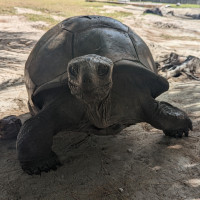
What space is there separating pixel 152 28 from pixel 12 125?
10817mm

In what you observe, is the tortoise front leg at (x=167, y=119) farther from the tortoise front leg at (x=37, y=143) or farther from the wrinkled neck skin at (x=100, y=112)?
the tortoise front leg at (x=37, y=143)

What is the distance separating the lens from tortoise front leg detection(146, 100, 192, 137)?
2477 mm

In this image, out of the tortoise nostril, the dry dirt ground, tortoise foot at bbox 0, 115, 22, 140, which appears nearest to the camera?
the tortoise nostril

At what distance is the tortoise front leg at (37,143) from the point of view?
2188 millimetres

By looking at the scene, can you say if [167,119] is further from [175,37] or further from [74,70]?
[175,37]

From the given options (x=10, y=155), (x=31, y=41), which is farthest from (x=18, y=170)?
(x=31, y=41)

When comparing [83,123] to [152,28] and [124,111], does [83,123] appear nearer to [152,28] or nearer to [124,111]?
[124,111]

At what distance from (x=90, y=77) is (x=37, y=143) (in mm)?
835

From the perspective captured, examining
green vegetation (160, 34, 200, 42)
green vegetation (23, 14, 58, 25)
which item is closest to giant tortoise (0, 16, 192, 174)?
green vegetation (160, 34, 200, 42)

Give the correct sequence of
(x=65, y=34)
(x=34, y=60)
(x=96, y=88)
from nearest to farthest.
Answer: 1. (x=96, y=88)
2. (x=65, y=34)
3. (x=34, y=60)

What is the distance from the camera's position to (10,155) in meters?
2.56

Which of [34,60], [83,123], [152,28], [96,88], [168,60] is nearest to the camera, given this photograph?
[96,88]

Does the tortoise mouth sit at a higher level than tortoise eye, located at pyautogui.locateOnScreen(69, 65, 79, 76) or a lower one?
lower

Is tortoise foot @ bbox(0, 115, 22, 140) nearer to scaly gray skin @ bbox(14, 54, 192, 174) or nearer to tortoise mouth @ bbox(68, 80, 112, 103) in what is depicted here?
scaly gray skin @ bbox(14, 54, 192, 174)
